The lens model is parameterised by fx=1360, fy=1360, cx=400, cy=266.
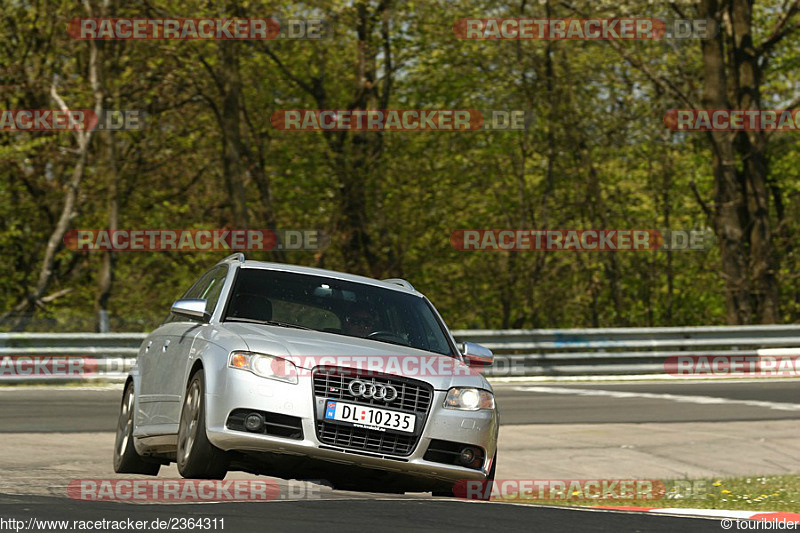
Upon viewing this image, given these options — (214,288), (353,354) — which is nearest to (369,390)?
(353,354)

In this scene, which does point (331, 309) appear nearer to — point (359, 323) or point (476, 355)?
point (359, 323)

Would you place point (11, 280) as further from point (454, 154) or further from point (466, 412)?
point (466, 412)

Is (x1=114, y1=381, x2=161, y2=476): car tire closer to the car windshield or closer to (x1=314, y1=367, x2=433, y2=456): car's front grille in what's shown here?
the car windshield

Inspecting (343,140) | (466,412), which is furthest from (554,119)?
(466,412)

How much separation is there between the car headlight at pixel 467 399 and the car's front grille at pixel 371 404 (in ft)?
0.55

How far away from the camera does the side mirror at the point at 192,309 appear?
29.1ft

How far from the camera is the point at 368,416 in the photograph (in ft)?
27.2

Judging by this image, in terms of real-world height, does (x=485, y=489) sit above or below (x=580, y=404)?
above

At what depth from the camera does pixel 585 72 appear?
1259 inches

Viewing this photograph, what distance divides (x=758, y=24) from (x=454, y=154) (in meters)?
11.4

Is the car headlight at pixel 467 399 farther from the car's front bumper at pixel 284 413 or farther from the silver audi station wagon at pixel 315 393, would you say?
the car's front bumper at pixel 284 413

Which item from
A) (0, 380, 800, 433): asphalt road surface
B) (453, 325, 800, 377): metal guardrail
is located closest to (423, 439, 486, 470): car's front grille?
(0, 380, 800, 433): asphalt road surface

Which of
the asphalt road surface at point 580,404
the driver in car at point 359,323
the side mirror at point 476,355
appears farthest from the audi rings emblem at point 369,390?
the asphalt road surface at point 580,404

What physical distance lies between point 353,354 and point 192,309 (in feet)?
3.96
